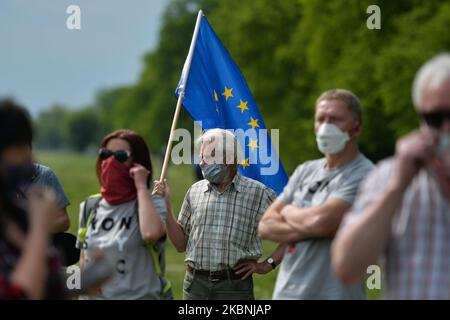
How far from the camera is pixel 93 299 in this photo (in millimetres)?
6590

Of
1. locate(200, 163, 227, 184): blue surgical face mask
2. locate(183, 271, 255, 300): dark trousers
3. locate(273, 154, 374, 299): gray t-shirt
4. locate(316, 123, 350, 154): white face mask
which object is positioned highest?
locate(316, 123, 350, 154): white face mask

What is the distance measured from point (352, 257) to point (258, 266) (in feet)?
10.4

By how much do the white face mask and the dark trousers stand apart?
1.89 metres

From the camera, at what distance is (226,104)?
9.45 m

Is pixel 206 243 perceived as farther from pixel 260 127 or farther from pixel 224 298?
pixel 260 127

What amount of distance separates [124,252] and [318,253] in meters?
1.10

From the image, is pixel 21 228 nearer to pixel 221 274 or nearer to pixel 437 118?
pixel 437 118

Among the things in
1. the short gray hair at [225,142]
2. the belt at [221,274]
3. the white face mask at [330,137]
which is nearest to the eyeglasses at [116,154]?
the white face mask at [330,137]

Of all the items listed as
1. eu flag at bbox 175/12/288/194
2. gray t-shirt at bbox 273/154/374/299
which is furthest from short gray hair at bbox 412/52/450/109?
→ eu flag at bbox 175/12/288/194

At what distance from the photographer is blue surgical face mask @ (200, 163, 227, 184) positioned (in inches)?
312

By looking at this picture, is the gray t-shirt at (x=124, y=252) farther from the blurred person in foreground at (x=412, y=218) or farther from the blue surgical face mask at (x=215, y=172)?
the blurred person in foreground at (x=412, y=218)

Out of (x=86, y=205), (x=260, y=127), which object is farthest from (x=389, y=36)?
(x=86, y=205)

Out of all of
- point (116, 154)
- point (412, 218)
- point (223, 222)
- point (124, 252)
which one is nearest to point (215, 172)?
point (223, 222)

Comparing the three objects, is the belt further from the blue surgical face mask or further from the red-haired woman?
the red-haired woman
